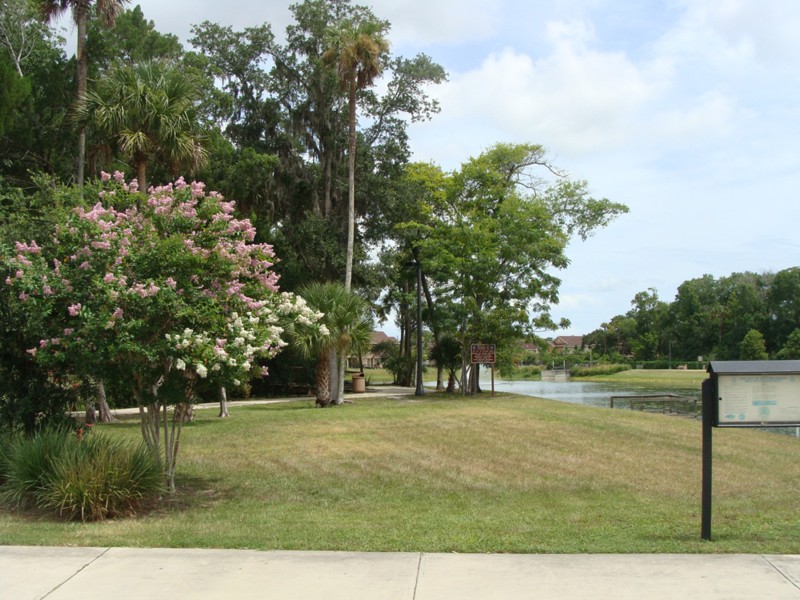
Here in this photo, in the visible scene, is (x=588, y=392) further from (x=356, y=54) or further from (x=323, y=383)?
(x=356, y=54)

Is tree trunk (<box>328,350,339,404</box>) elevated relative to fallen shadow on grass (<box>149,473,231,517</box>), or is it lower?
elevated

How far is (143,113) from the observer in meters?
17.8

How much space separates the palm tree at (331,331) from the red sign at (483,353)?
6.23m

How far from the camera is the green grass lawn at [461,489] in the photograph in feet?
23.1

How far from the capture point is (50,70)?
86.4 feet

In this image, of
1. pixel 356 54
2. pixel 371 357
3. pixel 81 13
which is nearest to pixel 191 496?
pixel 81 13

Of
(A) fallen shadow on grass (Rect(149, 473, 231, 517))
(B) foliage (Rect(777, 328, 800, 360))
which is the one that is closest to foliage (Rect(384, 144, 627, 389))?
(A) fallen shadow on grass (Rect(149, 473, 231, 517))

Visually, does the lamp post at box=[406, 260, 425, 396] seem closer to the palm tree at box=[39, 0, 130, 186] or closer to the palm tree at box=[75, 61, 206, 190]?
the palm tree at box=[75, 61, 206, 190]

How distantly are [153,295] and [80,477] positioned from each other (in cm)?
212

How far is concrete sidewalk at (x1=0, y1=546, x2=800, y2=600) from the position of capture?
5.34 meters

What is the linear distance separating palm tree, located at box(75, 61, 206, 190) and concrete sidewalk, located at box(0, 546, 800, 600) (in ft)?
42.8

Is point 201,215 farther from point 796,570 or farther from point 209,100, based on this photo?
point 209,100

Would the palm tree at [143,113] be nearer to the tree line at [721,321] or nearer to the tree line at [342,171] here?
the tree line at [342,171]

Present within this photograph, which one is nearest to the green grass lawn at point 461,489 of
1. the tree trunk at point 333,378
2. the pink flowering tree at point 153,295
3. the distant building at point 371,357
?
the pink flowering tree at point 153,295
